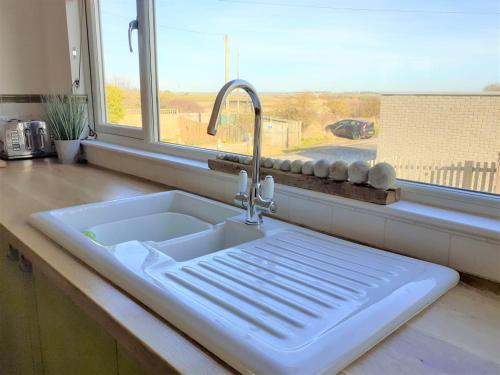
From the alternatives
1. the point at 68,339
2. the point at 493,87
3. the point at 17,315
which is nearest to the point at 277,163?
the point at 493,87

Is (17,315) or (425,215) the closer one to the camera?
(425,215)

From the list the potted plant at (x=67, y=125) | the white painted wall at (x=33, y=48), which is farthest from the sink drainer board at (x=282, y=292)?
the white painted wall at (x=33, y=48)

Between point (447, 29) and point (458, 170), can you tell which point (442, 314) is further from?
point (447, 29)

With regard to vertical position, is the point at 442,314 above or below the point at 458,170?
below

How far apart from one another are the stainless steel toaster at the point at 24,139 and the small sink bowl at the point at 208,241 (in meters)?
1.64

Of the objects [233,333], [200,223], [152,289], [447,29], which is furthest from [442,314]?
[200,223]

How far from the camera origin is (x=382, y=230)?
1.05m

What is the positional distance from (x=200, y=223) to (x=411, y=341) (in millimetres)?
903

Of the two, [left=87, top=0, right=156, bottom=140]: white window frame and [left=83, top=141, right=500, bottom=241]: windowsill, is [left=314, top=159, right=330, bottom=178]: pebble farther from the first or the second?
[left=87, top=0, right=156, bottom=140]: white window frame

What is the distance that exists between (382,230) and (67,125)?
187cm

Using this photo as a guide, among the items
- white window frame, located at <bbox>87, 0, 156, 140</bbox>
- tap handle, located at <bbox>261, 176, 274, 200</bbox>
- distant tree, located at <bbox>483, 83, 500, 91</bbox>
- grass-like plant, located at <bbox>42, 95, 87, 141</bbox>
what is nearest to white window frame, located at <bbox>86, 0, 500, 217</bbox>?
white window frame, located at <bbox>87, 0, 156, 140</bbox>

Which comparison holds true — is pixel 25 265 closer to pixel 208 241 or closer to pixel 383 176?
pixel 208 241

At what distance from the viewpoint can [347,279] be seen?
2.78 feet

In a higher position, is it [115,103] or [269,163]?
[115,103]
